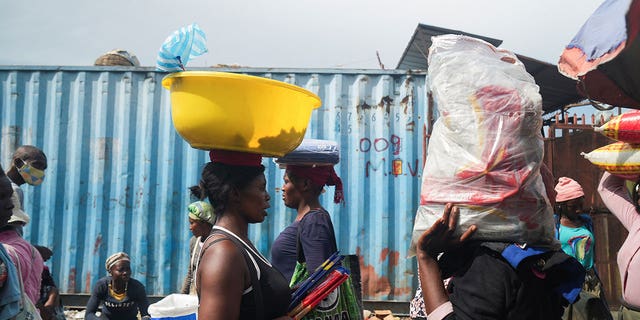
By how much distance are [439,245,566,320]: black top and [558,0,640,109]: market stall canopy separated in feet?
2.00

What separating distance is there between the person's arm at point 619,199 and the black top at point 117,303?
4.14 meters

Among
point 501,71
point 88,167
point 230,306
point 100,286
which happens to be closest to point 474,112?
point 501,71

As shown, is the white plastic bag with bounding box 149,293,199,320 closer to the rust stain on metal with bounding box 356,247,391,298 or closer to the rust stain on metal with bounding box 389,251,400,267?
the rust stain on metal with bounding box 356,247,391,298

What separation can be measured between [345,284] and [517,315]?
1047 millimetres

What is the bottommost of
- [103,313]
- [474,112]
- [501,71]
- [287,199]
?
[103,313]

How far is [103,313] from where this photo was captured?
5.08 meters

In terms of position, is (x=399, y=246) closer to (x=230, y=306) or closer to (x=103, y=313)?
(x=103, y=313)

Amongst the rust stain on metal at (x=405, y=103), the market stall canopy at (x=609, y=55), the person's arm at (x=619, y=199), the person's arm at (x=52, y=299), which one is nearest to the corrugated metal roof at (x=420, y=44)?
the rust stain on metal at (x=405, y=103)

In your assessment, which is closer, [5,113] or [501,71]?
[501,71]

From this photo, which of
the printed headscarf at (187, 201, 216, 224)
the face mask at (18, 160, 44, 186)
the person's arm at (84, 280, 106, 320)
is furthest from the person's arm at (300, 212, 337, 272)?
the person's arm at (84, 280, 106, 320)

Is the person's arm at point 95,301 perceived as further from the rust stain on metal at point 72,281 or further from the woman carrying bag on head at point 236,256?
the woman carrying bag on head at point 236,256

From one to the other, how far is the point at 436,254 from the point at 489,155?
0.36 meters

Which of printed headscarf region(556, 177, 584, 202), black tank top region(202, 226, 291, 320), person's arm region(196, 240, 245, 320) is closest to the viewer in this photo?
person's arm region(196, 240, 245, 320)

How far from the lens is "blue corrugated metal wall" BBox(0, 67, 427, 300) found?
635 centimetres
